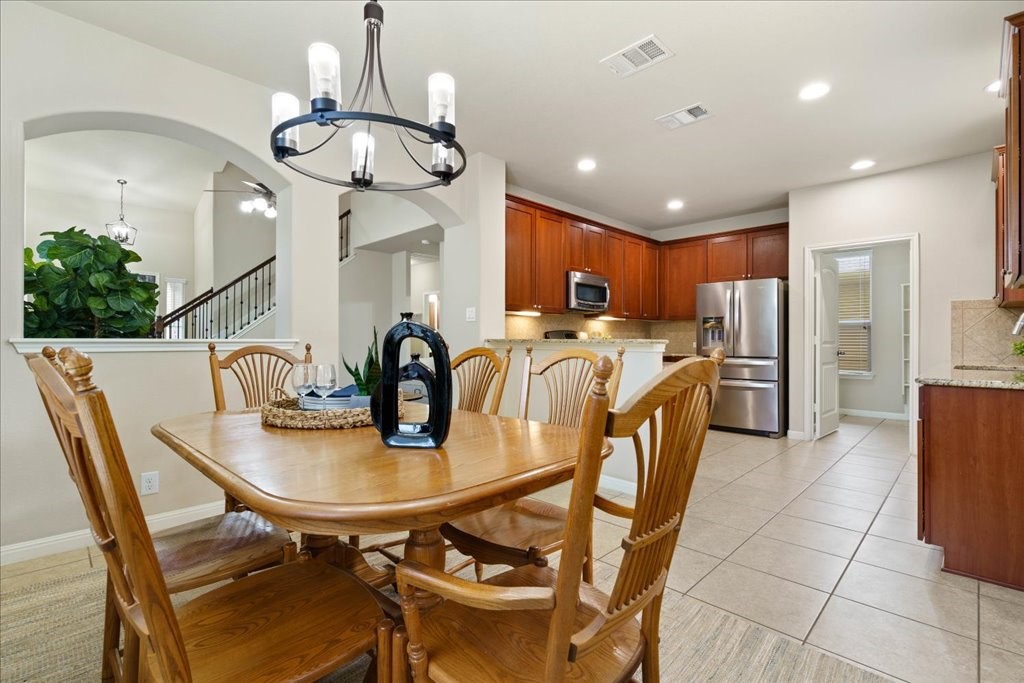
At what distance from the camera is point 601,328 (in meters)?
5.88

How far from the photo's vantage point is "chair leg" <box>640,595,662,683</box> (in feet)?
2.98

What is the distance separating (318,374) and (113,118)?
6.71 ft

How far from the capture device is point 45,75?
2.20 metres

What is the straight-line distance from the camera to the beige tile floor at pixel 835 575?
1.58 m

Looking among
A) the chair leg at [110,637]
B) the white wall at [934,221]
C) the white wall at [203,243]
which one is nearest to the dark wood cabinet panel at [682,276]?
the white wall at [934,221]

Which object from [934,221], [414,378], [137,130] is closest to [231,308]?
[137,130]

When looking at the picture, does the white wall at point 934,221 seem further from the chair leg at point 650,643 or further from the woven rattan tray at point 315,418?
the woven rattan tray at point 315,418

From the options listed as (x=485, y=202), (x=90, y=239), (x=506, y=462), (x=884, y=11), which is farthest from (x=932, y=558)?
(x=90, y=239)

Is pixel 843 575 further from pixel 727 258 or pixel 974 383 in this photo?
pixel 727 258

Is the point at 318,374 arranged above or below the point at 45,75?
below

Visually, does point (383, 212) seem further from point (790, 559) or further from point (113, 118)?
point (790, 559)

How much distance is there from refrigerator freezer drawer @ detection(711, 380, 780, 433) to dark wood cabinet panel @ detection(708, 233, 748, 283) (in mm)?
1330

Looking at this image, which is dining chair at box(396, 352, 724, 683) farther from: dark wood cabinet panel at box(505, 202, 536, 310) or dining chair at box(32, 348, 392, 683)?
dark wood cabinet panel at box(505, 202, 536, 310)

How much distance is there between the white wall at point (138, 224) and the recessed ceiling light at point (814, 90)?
8336 millimetres
